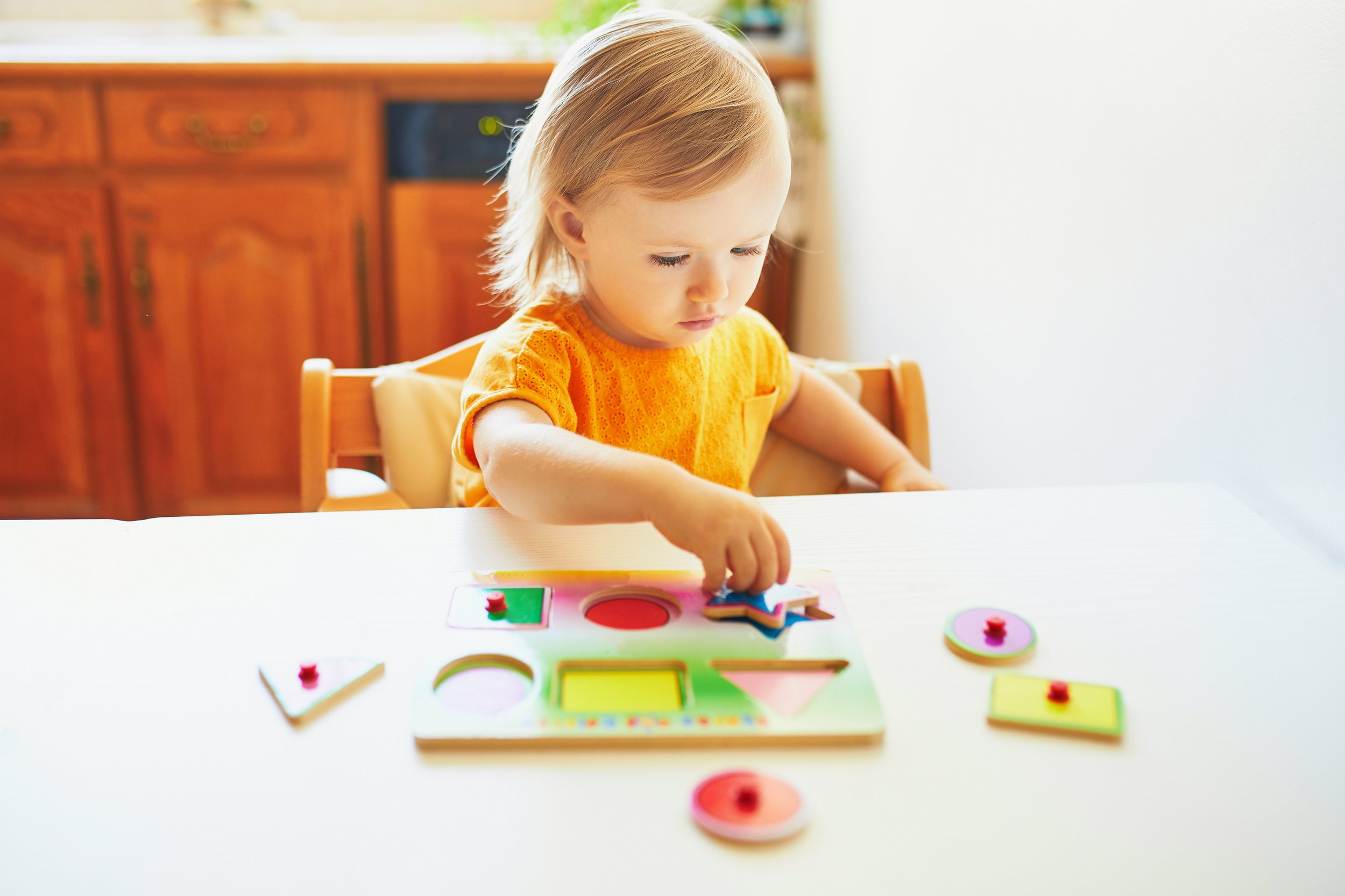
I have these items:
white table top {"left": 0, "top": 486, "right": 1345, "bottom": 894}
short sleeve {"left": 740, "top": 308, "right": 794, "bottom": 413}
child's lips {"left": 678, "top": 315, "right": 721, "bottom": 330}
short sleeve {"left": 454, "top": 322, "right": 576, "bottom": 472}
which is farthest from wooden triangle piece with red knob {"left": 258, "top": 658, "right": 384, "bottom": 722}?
short sleeve {"left": 740, "top": 308, "right": 794, "bottom": 413}

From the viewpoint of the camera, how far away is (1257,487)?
767 mm

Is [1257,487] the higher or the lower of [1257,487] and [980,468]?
the higher

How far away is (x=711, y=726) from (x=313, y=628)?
21 centimetres

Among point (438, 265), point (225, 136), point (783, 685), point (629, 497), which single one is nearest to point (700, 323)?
point (629, 497)

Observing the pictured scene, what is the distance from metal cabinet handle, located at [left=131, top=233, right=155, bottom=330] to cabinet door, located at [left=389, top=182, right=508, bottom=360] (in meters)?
0.42

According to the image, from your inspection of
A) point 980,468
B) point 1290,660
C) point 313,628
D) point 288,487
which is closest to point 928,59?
point 980,468

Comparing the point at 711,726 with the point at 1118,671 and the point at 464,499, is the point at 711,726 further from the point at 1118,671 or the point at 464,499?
the point at 464,499

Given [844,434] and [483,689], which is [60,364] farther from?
[483,689]

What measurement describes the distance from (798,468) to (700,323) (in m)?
0.31

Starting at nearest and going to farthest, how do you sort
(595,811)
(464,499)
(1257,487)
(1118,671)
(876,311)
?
(595,811) → (1118,671) → (1257,487) → (464,499) → (876,311)

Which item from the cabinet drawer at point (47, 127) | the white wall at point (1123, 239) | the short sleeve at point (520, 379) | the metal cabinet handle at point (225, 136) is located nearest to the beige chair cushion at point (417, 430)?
the short sleeve at point (520, 379)

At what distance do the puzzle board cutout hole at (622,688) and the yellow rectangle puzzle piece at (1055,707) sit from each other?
142 millimetres

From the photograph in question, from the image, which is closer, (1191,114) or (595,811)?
(595,811)

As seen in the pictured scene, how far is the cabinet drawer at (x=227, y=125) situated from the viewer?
177cm
